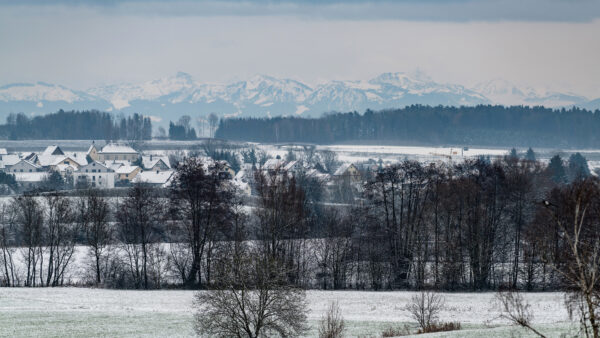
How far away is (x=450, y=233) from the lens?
199 ft

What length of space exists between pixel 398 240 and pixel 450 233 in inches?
164

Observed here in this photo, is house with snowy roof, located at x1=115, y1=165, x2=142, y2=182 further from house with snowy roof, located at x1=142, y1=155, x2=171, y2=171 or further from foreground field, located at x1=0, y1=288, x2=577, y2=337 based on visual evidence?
foreground field, located at x1=0, y1=288, x2=577, y2=337

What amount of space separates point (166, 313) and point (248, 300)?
14.2 m

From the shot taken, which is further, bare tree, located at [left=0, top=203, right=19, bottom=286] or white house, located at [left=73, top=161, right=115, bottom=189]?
white house, located at [left=73, top=161, right=115, bottom=189]

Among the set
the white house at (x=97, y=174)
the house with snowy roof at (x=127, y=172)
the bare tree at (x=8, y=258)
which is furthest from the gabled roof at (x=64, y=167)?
the bare tree at (x=8, y=258)

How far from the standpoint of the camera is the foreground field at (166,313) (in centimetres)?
3303

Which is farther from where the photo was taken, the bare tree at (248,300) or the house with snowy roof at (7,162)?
the house with snowy roof at (7,162)

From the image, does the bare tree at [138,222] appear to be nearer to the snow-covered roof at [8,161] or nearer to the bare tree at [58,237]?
the bare tree at [58,237]

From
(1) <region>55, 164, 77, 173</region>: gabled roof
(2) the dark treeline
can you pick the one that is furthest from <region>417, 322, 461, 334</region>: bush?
(1) <region>55, 164, 77, 173</region>: gabled roof

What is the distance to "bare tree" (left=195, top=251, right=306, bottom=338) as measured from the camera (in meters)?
27.8

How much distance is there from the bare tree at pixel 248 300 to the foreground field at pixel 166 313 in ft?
14.3

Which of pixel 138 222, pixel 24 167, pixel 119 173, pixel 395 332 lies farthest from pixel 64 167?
pixel 395 332

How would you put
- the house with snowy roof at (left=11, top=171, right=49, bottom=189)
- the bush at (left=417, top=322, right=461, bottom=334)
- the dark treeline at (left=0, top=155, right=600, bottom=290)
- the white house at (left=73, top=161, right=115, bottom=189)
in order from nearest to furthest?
1. the bush at (left=417, top=322, right=461, bottom=334)
2. the dark treeline at (left=0, top=155, right=600, bottom=290)
3. the house with snowy roof at (left=11, top=171, right=49, bottom=189)
4. the white house at (left=73, top=161, right=115, bottom=189)

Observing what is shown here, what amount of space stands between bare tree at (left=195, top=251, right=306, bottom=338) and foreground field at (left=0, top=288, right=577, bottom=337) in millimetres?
4353
